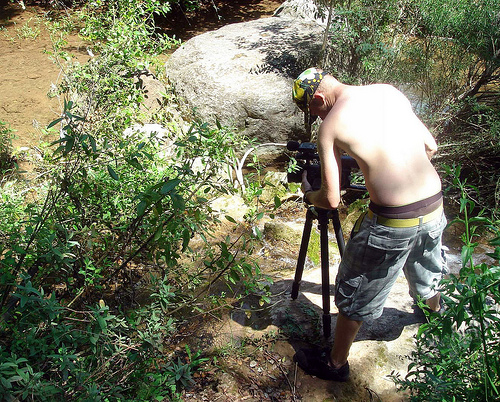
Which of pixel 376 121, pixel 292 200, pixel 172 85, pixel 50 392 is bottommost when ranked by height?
pixel 292 200

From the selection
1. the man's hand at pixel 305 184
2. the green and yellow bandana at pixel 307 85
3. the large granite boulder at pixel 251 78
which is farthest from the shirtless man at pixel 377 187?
the large granite boulder at pixel 251 78

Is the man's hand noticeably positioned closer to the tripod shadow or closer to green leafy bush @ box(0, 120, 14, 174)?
the tripod shadow

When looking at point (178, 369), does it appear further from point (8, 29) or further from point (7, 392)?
point (8, 29)

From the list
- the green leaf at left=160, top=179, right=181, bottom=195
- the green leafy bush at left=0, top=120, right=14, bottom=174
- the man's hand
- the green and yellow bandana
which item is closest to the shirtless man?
the green and yellow bandana

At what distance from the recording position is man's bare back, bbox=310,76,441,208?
215 centimetres

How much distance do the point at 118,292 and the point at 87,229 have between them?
0.63m

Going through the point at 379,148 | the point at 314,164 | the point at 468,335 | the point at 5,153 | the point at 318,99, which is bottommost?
the point at 5,153

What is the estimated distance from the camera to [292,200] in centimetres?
544

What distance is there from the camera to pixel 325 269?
106 inches

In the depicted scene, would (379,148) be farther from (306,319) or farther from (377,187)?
(306,319)

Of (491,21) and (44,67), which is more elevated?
(491,21)

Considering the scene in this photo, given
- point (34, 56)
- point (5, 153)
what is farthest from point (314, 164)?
point (34, 56)

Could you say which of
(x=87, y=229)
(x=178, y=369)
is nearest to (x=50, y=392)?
(x=178, y=369)

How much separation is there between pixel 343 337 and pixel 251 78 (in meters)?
4.60
